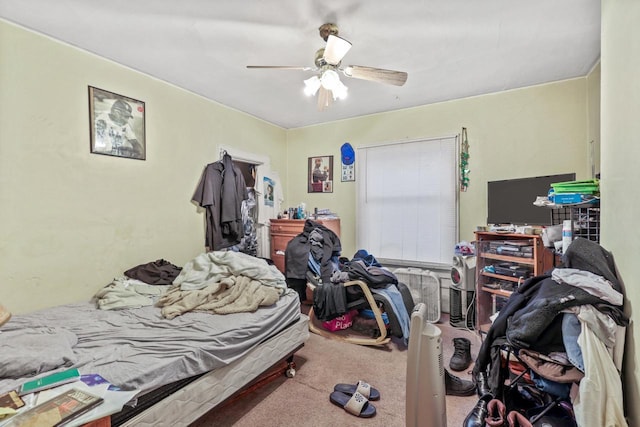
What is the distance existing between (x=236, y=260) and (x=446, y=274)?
7.91 ft

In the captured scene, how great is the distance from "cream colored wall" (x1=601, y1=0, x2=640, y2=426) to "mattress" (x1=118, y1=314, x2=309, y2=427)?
1.74m

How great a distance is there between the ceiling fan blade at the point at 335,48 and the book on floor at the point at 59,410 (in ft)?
6.72

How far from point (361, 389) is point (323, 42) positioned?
2.48 metres

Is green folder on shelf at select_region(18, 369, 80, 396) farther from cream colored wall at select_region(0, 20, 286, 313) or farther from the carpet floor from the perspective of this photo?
cream colored wall at select_region(0, 20, 286, 313)

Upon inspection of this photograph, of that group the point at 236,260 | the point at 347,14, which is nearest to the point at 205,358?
the point at 236,260

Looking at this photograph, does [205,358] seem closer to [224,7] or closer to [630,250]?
[630,250]

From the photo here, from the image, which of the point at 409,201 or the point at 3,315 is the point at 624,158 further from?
the point at 409,201

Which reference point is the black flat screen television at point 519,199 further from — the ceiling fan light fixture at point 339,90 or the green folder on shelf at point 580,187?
the ceiling fan light fixture at point 339,90

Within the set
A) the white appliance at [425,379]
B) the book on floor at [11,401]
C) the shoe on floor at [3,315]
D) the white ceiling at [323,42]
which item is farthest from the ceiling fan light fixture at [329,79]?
the book on floor at [11,401]

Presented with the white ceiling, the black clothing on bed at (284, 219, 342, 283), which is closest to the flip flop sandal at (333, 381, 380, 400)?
the black clothing on bed at (284, 219, 342, 283)

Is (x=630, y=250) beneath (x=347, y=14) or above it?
beneath

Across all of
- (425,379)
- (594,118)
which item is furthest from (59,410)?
(594,118)

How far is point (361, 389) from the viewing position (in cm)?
194

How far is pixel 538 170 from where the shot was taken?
296cm
